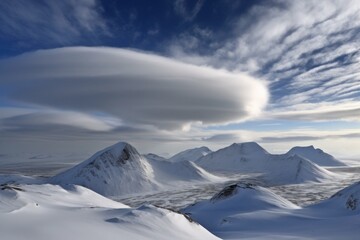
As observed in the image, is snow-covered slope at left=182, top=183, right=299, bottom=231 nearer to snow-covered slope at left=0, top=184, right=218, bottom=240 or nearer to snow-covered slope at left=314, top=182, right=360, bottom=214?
snow-covered slope at left=314, top=182, right=360, bottom=214

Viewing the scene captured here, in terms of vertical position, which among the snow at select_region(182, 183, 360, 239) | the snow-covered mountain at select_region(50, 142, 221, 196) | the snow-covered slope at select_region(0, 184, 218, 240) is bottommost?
the snow at select_region(182, 183, 360, 239)

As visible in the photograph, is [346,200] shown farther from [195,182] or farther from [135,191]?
[195,182]

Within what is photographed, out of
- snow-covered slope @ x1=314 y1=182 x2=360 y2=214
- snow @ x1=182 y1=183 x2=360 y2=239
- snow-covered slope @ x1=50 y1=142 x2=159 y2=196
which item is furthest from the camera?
snow-covered slope @ x1=50 y1=142 x2=159 y2=196

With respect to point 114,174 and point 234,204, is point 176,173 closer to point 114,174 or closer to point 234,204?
point 114,174

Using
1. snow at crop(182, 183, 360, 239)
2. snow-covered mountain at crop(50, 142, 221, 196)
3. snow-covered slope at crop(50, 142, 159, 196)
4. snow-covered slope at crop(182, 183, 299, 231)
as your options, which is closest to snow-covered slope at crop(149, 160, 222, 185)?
snow-covered mountain at crop(50, 142, 221, 196)

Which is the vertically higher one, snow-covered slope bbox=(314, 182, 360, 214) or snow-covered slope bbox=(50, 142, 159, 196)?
snow-covered slope bbox=(50, 142, 159, 196)

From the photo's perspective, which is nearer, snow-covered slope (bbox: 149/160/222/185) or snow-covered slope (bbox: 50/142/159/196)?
snow-covered slope (bbox: 50/142/159/196)

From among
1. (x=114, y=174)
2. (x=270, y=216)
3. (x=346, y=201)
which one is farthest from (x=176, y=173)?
(x=270, y=216)

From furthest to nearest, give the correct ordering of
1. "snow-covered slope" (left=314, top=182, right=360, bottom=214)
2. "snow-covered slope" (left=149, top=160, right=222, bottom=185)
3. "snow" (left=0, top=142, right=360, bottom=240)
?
"snow-covered slope" (left=149, top=160, right=222, bottom=185), "snow-covered slope" (left=314, top=182, right=360, bottom=214), "snow" (left=0, top=142, right=360, bottom=240)

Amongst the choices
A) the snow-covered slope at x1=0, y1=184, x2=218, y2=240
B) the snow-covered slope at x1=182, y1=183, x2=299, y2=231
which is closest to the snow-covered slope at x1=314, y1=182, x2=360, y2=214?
the snow-covered slope at x1=182, y1=183, x2=299, y2=231
